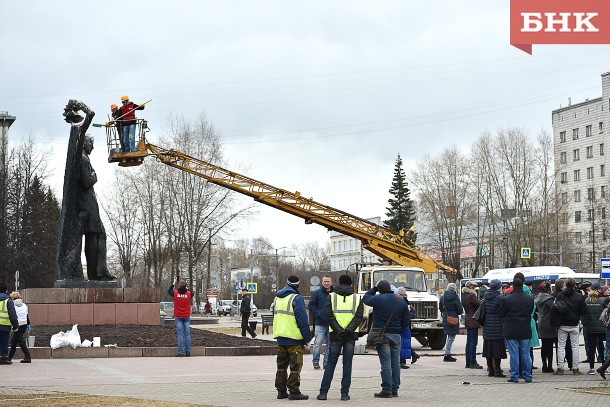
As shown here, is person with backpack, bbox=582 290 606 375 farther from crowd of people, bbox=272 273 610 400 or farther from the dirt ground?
the dirt ground

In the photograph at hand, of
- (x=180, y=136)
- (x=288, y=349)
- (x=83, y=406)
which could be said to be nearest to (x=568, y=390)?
(x=288, y=349)

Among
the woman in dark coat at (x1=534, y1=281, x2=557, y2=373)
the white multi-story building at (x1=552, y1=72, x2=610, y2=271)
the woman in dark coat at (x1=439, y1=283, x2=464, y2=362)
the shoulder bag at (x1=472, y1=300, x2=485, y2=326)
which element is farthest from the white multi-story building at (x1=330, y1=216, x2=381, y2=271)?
the shoulder bag at (x1=472, y1=300, x2=485, y2=326)

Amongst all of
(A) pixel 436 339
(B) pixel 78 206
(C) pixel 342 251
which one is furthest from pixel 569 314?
(C) pixel 342 251

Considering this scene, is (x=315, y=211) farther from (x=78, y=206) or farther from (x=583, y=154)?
(x=583, y=154)

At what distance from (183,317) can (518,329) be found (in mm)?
8613

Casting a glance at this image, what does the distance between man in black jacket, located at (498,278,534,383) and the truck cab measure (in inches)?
388

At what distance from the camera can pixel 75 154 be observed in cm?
2689

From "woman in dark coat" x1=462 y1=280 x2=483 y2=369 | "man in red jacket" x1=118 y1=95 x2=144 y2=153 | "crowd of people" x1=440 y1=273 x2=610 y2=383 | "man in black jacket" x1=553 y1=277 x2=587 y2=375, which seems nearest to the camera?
"crowd of people" x1=440 y1=273 x2=610 y2=383

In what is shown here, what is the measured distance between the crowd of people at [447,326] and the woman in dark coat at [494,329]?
0.06 feet

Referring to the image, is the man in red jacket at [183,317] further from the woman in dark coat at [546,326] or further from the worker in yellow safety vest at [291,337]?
the worker in yellow safety vest at [291,337]

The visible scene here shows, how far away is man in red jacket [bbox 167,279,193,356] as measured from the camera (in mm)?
22531

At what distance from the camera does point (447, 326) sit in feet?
72.6

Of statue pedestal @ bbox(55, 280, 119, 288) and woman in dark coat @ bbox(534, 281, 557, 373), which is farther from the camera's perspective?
statue pedestal @ bbox(55, 280, 119, 288)

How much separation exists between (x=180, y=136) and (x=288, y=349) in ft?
174
